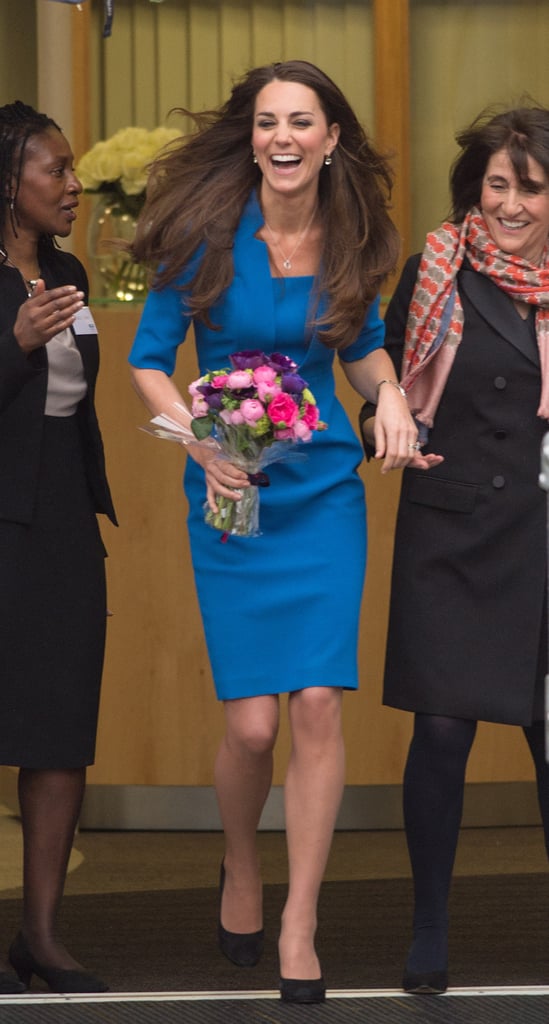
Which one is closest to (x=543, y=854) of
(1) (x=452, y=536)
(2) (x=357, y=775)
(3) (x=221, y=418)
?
(2) (x=357, y=775)

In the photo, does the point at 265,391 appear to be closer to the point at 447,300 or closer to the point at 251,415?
the point at 251,415

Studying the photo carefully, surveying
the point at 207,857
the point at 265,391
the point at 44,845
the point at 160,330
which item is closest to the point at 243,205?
the point at 160,330

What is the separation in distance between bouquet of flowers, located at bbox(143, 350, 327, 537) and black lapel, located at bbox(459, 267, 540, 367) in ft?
1.37

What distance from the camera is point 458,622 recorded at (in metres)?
3.60

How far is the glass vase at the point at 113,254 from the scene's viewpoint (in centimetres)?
570

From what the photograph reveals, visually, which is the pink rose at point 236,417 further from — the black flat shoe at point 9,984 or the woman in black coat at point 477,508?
the black flat shoe at point 9,984

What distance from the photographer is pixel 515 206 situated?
11.7 feet

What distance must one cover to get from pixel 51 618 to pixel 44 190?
818 mm

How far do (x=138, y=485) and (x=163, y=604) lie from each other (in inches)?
14.0

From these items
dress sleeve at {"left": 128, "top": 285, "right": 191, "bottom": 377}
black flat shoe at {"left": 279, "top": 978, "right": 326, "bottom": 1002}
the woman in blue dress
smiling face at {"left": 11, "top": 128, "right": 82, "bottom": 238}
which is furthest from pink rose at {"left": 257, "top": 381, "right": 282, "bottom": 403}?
black flat shoe at {"left": 279, "top": 978, "right": 326, "bottom": 1002}

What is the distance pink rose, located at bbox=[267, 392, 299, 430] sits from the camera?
3287 mm

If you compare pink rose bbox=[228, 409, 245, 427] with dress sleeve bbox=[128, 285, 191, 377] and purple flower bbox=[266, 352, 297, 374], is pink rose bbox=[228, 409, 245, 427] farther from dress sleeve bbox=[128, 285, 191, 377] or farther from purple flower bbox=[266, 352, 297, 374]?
dress sleeve bbox=[128, 285, 191, 377]

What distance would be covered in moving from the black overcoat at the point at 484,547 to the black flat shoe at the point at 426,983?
0.48 meters

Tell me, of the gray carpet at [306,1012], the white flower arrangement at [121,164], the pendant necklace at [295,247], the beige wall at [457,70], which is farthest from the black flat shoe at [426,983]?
the beige wall at [457,70]
